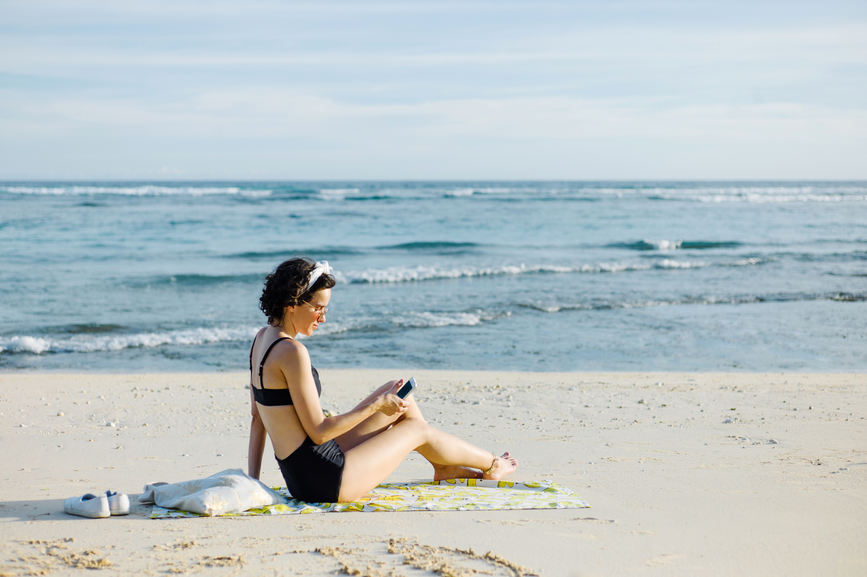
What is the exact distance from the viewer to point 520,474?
4301 mm

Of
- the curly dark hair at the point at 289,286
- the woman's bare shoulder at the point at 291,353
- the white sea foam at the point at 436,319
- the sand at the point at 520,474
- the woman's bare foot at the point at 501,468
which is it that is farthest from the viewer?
the white sea foam at the point at 436,319

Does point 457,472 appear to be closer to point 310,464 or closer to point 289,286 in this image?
point 310,464

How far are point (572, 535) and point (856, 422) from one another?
3519 millimetres

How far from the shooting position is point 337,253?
788 inches

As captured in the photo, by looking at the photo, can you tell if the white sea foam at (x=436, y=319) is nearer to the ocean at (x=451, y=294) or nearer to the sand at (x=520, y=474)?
the ocean at (x=451, y=294)

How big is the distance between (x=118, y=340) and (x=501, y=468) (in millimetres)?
6698

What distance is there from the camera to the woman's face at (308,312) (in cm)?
343

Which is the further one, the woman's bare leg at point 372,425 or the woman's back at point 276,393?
the woman's bare leg at point 372,425

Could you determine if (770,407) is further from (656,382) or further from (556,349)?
(556,349)

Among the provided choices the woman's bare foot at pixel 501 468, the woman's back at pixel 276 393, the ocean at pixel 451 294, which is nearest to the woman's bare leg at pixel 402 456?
the woman's bare foot at pixel 501 468

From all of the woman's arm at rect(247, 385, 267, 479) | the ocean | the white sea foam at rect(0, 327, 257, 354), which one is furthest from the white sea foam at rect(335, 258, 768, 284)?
the woman's arm at rect(247, 385, 267, 479)

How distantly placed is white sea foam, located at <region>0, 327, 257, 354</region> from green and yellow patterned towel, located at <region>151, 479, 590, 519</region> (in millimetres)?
5771

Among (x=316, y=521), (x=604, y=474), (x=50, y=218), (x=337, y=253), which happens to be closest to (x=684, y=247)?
(x=337, y=253)

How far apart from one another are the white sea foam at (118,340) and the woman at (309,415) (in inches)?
228
